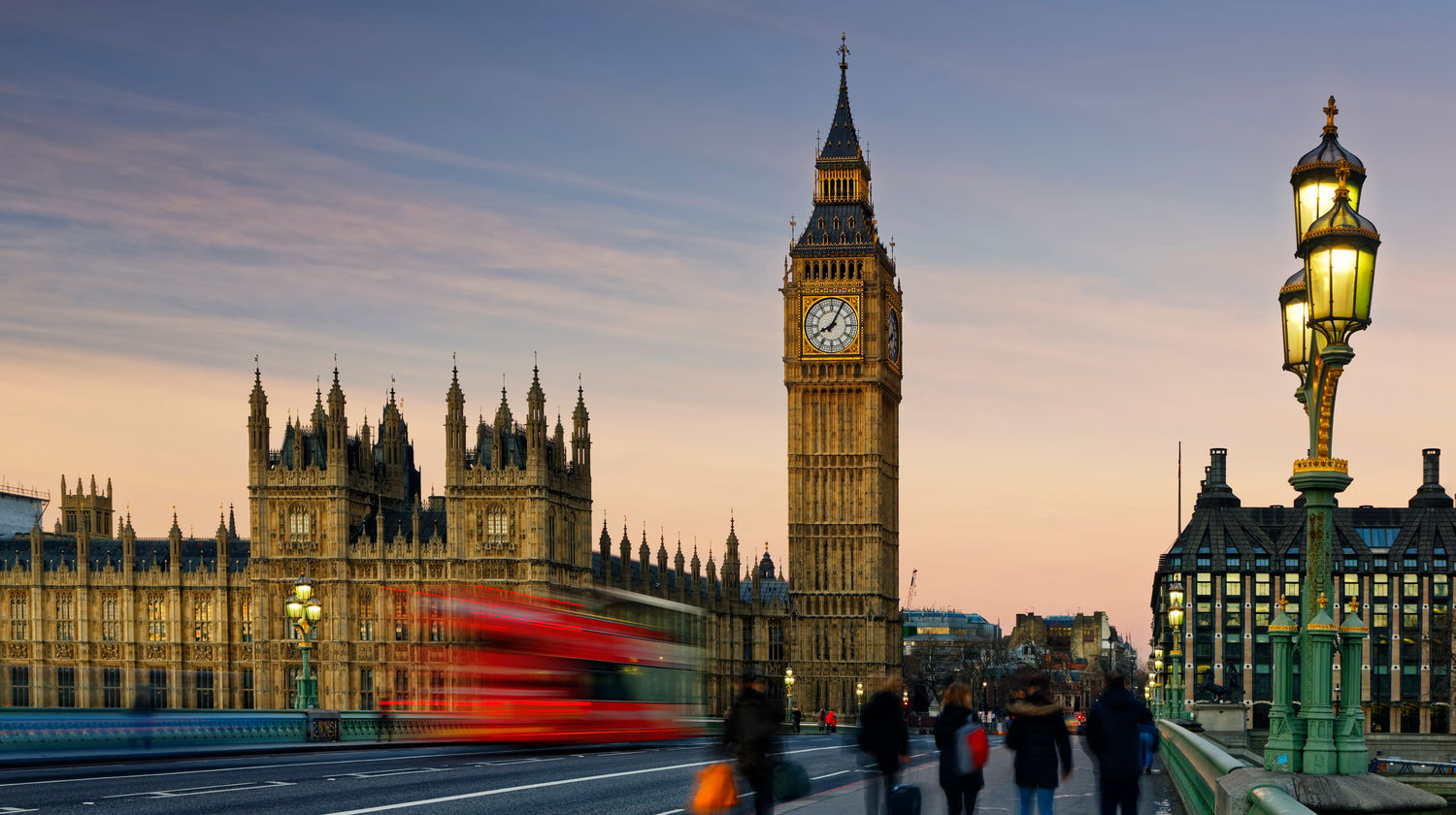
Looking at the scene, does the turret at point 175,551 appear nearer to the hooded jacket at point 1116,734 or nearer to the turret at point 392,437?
the turret at point 392,437

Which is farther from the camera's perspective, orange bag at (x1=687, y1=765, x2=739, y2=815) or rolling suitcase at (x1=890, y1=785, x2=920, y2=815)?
rolling suitcase at (x1=890, y1=785, x2=920, y2=815)

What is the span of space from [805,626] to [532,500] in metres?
28.1

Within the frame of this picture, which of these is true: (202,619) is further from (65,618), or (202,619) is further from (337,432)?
(337,432)

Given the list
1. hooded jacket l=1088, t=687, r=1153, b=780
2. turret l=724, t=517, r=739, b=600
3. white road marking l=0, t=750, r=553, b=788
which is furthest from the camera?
turret l=724, t=517, r=739, b=600

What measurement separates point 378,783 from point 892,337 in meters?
88.7

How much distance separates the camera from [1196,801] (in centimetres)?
2048

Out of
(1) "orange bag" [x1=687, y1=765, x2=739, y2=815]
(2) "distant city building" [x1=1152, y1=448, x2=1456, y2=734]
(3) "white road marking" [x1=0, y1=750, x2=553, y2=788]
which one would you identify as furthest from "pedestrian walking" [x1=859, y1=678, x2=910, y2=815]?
(2) "distant city building" [x1=1152, y1=448, x2=1456, y2=734]

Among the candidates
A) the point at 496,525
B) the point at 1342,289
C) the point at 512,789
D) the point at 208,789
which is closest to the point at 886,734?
the point at 1342,289

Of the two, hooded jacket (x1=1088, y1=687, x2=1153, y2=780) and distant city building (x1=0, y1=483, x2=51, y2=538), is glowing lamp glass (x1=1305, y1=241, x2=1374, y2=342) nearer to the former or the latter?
hooded jacket (x1=1088, y1=687, x2=1153, y2=780)

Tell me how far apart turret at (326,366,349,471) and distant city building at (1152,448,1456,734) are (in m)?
68.5

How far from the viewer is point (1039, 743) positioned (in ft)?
55.6

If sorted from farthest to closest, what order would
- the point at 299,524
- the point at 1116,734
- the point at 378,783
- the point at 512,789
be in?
the point at 299,524, the point at 378,783, the point at 512,789, the point at 1116,734

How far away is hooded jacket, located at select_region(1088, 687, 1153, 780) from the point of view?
1684cm

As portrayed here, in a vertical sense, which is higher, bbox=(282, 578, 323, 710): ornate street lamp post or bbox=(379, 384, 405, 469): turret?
bbox=(379, 384, 405, 469): turret
